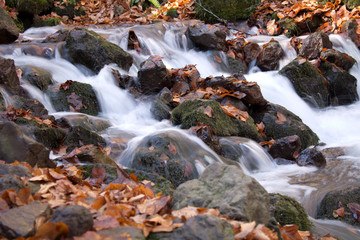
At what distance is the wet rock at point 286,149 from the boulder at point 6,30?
574cm

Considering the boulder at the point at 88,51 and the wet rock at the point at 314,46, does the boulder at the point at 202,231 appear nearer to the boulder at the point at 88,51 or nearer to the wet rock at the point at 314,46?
the boulder at the point at 88,51

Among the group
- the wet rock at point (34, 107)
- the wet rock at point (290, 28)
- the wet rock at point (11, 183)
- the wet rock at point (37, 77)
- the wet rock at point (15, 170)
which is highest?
the wet rock at point (290, 28)

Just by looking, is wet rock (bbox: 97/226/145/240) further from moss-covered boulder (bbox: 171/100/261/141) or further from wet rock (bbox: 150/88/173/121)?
wet rock (bbox: 150/88/173/121)

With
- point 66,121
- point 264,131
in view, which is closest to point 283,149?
point 264,131

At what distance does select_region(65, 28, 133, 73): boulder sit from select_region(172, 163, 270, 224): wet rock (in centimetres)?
545

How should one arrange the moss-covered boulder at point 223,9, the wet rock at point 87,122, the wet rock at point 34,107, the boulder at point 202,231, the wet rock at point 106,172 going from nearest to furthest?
the boulder at point 202,231, the wet rock at point 106,172, the wet rock at point 34,107, the wet rock at point 87,122, the moss-covered boulder at point 223,9

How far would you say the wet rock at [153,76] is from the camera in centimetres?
693

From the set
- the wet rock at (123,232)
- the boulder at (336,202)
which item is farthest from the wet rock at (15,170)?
the boulder at (336,202)

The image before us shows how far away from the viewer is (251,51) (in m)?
10.1

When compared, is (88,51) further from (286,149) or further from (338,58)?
(338,58)

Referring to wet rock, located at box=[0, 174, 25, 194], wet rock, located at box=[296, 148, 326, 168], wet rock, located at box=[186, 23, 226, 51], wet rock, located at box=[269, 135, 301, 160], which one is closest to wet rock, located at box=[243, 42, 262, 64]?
wet rock, located at box=[186, 23, 226, 51]

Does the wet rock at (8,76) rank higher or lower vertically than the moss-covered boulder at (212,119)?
higher

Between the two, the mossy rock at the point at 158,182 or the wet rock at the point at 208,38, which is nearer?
the mossy rock at the point at 158,182

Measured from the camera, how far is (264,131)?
650 cm
